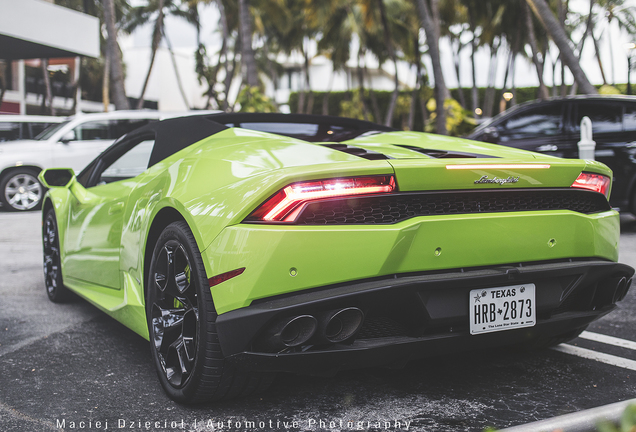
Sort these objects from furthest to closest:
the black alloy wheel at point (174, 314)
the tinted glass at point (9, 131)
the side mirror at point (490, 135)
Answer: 1. the tinted glass at point (9, 131)
2. the side mirror at point (490, 135)
3. the black alloy wheel at point (174, 314)

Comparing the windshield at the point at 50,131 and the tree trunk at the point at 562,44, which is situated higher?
the tree trunk at the point at 562,44

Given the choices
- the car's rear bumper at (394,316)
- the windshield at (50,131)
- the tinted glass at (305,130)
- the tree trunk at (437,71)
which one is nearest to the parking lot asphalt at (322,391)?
the car's rear bumper at (394,316)

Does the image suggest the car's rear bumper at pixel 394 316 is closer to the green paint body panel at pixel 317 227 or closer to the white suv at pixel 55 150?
the green paint body panel at pixel 317 227

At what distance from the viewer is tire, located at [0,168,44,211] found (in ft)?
38.2

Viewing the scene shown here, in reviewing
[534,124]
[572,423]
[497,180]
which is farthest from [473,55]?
[572,423]

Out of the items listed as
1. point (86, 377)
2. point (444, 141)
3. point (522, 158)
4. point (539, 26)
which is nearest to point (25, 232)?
point (86, 377)

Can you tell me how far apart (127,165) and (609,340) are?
3121 millimetres

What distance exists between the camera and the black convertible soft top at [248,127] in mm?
3105

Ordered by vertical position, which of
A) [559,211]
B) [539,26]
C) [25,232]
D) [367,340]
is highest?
[539,26]

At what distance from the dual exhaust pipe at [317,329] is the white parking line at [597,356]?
1630 millimetres

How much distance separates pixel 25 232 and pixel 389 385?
7664 millimetres

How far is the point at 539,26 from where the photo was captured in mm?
33281

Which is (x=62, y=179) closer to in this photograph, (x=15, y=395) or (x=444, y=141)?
(x=15, y=395)

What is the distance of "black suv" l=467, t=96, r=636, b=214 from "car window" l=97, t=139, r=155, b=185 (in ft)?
16.5
